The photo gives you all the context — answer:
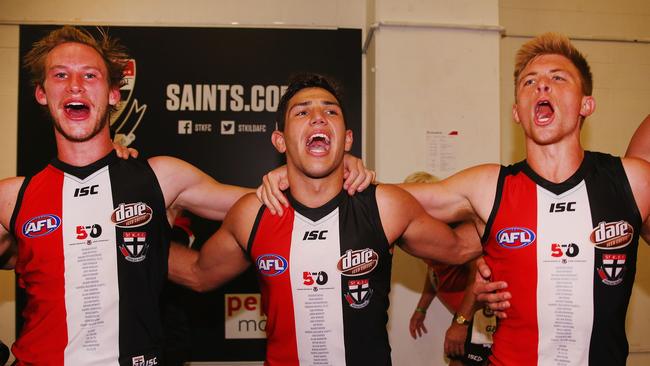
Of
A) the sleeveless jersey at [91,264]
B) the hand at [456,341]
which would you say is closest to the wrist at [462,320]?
the hand at [456,341]

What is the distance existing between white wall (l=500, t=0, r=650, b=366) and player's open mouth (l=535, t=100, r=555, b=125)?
2.72m

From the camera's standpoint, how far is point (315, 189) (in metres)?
2.20

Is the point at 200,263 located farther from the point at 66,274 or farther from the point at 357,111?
the point at 357,111

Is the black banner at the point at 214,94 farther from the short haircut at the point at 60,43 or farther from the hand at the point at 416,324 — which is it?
the short haircut at the point at 60,43

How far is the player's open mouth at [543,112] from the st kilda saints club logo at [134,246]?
5.49 feet

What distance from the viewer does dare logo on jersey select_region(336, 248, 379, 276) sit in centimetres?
206

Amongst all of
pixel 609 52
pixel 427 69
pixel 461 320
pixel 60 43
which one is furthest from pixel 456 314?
pixel 609 52

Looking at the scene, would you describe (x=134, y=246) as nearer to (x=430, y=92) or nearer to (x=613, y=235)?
(x=613, y=235)

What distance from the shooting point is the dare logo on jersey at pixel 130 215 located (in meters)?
2.08

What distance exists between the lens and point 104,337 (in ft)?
6.46

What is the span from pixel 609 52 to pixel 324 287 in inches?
159

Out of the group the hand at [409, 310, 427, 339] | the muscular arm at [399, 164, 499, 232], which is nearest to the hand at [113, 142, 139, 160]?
the muscular arm at [399, 164, 499, 232]

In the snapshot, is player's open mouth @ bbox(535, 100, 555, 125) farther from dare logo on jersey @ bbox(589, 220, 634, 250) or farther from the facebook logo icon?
the facebook logo icon

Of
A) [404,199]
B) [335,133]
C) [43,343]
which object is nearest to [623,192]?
[404,199]
